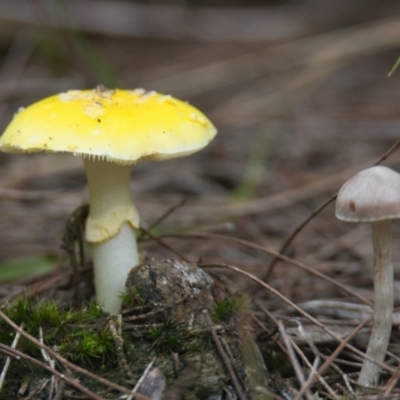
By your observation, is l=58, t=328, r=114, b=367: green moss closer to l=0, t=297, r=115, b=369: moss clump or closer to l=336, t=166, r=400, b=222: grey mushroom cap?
l=0, t=297, r=115, b=369: moss clump

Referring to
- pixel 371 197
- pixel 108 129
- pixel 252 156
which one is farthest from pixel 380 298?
pixel 252 156

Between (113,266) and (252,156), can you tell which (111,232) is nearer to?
(113,266)

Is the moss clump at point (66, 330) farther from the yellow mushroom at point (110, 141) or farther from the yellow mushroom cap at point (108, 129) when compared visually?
the yellow mushroom cap at point (108, 129)

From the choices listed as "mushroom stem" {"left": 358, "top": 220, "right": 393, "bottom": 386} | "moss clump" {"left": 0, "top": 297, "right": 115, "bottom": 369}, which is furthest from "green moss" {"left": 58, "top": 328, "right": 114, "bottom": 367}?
"mushroom stem" {"left": 358, "top": 220, "right": 393, "bottom": 386}

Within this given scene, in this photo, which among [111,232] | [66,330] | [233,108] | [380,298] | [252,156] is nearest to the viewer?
[380,298]

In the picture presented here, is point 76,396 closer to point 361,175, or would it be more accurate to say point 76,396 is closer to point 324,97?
point 361,175
